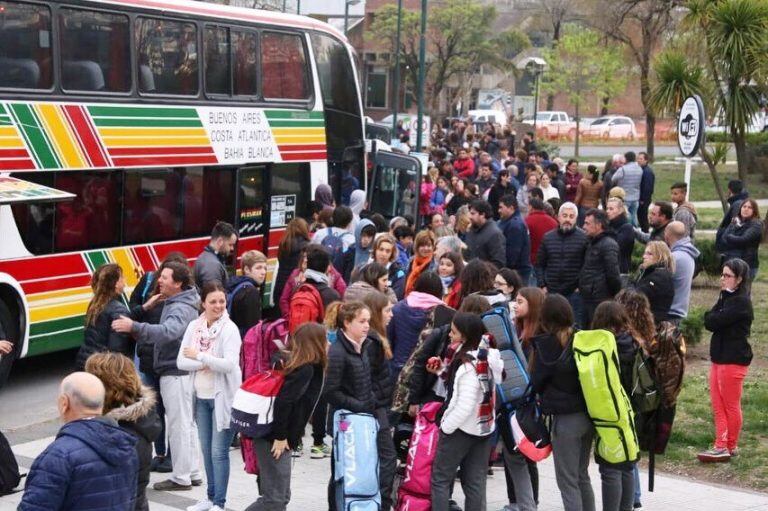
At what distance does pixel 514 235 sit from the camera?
14.2 meters

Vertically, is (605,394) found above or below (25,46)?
below

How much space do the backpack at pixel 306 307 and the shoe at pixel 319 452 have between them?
4.09 feet

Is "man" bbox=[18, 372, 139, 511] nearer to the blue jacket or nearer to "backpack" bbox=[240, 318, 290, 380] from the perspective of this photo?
the blue jacket

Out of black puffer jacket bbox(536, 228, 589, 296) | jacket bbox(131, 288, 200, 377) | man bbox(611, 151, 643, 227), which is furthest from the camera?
man bbox(611, 151, 643, 227)

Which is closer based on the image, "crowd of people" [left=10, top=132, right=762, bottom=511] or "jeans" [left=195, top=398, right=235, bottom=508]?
"crowd of people" [left=10, top=132, right=762, bottom=511]

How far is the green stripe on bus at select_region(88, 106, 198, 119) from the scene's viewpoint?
13.3 m

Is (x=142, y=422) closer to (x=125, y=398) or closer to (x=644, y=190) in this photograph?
(x=125, y=398)

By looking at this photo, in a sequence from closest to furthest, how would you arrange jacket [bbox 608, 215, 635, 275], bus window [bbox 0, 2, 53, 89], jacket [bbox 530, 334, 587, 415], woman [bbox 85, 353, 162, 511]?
woman [bbox 85, 353, 162, 511] < jacket [bbox 530, 334, 587, 415] < bus window [bbox 0, 2, 53, 89] < jacket [bbox 608, 215, 635, 275]

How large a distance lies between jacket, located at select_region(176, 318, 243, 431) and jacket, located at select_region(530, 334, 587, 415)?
1998 mm

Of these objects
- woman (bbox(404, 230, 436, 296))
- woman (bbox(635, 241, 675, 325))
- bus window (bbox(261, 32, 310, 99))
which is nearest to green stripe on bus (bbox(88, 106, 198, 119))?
bus window (bbox(261, 32, 310, 99))

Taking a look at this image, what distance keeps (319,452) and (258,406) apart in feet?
9.59

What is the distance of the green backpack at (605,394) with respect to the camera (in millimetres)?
7895

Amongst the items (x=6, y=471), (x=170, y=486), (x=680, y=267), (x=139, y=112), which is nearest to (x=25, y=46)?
(x=139, y=112)

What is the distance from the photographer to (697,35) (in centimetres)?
2284
